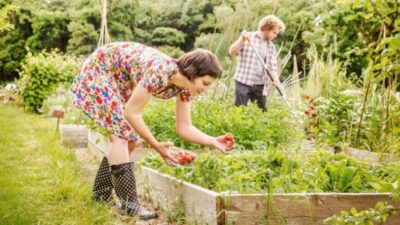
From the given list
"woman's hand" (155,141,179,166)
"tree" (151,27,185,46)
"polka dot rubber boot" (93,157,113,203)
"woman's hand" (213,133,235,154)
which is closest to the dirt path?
"polka dot rubber boot" (93,157,113,203)

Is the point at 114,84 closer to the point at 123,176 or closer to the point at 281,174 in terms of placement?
the point at 123,176

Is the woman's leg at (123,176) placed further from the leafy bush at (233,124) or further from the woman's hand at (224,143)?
the leafy bush at (233,124)

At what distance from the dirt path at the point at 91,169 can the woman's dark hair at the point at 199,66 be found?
A: 2.65ft

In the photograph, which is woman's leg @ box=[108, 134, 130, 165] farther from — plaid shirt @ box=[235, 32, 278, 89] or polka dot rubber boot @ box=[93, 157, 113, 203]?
plaid shirt @ box=[235, 32, 278, 89]

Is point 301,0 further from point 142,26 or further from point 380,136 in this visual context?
point 380,136

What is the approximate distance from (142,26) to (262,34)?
17279 millimetres

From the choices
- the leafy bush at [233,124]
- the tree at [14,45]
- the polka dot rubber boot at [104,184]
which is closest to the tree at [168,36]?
the tree at [14,45]

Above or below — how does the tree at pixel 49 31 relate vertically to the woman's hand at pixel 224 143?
above

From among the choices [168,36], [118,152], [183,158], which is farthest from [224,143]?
[168,36]

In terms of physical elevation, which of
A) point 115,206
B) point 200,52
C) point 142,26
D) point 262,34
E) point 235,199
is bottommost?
point 115,206

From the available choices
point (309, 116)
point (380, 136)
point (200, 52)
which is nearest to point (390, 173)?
point (200, 52)

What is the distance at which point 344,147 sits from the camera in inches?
159

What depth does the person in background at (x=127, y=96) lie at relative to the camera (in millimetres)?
2426

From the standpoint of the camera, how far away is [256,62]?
219 inches
